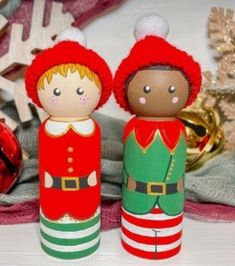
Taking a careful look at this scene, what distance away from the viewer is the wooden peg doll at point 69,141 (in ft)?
1.33

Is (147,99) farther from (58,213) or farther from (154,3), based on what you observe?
(154,3)

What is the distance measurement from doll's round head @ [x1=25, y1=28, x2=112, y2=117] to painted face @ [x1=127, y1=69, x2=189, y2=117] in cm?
3

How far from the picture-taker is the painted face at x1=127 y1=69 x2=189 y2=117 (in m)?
0.41

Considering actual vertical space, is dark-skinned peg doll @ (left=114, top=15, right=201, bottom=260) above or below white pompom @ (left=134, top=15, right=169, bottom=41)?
below

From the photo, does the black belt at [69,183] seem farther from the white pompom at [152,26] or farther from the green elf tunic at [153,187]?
the white pompom at [152,26]

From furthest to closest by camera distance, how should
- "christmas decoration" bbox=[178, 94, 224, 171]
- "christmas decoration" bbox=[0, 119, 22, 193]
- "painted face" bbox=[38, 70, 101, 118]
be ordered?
"christmas decoration" bbox=[178, 94, 224, 171]
"christmas decoration" bbox=[0, 119, 22, 193]
"painted face" bbox=[38, 70, 101, 118]

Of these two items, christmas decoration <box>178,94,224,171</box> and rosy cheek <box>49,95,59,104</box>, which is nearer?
rosy cheek <box>49,95,59,104</box>

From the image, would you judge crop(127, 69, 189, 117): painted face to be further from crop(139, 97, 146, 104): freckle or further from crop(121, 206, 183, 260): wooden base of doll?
crop(121, 206, 183, 260): wooden base of doll

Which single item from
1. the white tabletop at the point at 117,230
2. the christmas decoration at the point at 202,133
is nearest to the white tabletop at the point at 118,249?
the white tabletop at the point at 117,230

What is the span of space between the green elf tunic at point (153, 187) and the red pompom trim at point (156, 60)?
2.0 inches

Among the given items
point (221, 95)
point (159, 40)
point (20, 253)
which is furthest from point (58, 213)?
point (221, 95)

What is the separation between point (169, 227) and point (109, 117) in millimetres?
272

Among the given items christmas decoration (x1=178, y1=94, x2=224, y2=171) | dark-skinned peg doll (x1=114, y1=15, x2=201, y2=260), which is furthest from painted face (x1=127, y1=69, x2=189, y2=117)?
christmas decoration (x1=178, y1=94, x2=224, y2=171)

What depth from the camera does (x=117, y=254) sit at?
463 millimetres
